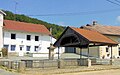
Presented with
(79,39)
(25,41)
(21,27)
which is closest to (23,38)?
(25,41)

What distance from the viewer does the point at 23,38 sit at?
203ft

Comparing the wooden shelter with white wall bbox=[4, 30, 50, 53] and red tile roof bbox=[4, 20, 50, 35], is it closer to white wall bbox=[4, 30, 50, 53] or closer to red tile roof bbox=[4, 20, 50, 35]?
white wall bbox=[4, 30, 50, 53]

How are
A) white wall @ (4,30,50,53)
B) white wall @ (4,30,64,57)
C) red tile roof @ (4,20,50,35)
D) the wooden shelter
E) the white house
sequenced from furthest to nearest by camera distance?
red tile roof @ (4,20,50,35)
white wall @ (4,30,50,53)
white wall @ (4,30,64,57)
the white house
the wooden shelter

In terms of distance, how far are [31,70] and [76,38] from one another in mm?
9837

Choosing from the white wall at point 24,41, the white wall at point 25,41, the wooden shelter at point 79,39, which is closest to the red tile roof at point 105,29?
the white wall at point 25,41

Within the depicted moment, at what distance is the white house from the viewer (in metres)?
58.6

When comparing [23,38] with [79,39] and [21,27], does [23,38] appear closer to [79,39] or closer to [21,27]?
[21,27]

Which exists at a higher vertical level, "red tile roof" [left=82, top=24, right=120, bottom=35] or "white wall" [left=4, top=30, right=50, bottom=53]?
"red tile roof" [left=82, top=24, right=120, bottom=35]

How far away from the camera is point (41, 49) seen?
65812 millimetres

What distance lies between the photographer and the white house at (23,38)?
58606 mm

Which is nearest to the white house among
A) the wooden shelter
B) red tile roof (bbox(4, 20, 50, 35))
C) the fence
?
red tile roof (bbox(4, 20, 50, 35))

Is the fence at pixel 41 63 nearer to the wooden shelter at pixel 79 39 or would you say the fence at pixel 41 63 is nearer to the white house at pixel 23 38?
the wooden shelter at pixel 79 39

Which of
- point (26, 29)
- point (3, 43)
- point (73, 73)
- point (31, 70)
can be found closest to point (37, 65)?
point (31, 70)

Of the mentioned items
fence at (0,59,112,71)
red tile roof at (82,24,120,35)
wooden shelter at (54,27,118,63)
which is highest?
red tile roof at (82,24,120,35)
